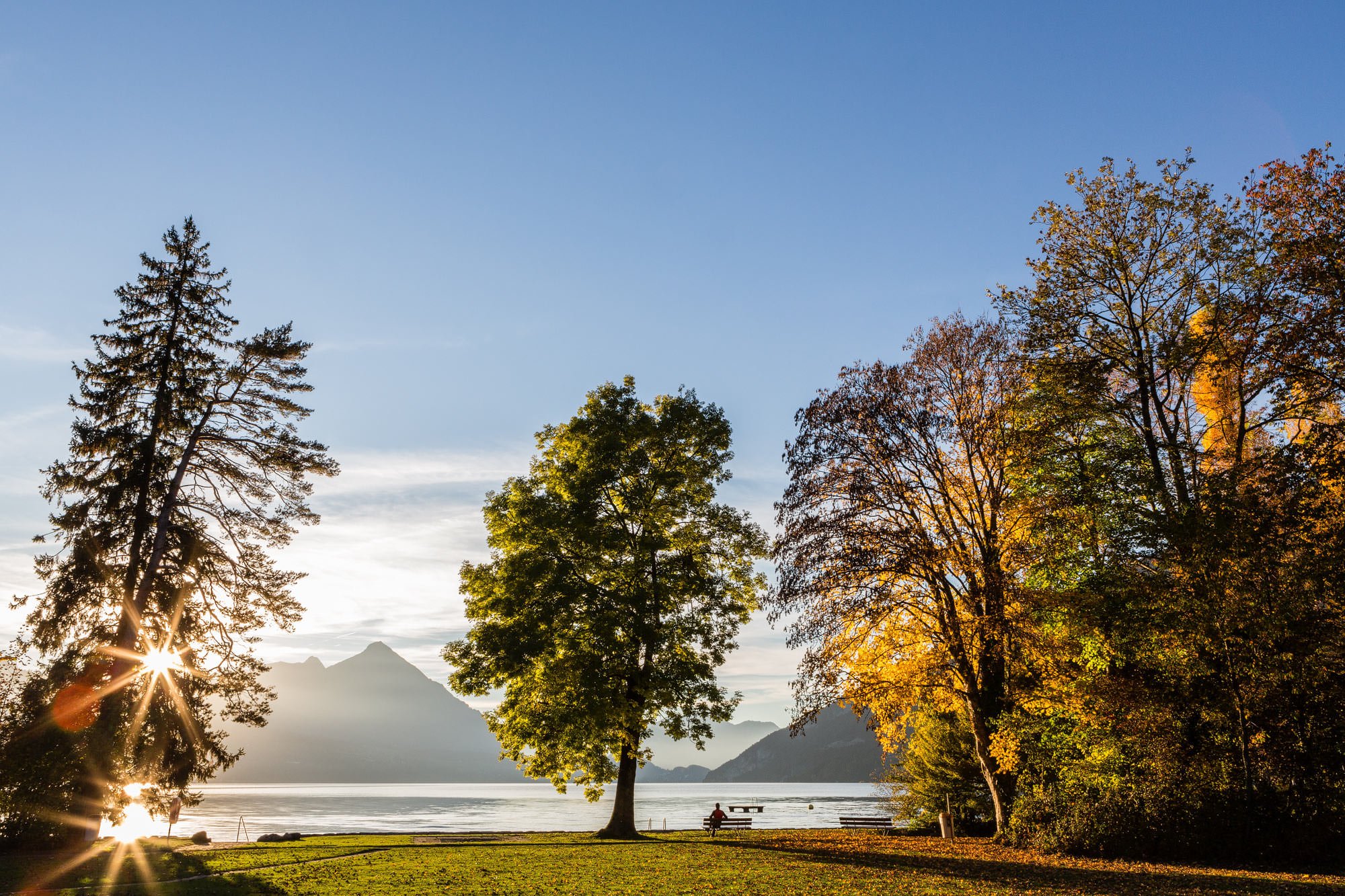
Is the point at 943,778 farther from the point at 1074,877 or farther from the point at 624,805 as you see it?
the point at 1074,877

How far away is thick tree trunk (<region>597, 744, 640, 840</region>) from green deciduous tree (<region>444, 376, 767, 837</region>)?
7cm

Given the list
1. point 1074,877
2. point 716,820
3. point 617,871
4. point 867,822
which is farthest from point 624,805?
point 867,822

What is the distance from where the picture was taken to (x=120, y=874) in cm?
1792

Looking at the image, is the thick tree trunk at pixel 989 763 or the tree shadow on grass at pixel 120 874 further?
the thick tree trunk at pixel 989 763

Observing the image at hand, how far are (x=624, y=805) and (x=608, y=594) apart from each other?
24.8ft

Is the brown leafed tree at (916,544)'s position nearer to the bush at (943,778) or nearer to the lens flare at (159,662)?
the bush at (943,778)

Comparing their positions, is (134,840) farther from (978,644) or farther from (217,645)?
(978,644)

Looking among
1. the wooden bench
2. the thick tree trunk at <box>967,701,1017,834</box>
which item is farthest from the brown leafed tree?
the wooden bench

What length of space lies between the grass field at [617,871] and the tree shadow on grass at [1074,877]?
0.16 feet

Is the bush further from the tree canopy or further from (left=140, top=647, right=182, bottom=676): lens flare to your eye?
(left=140, top=647, right=182, bottom=676): lens flare

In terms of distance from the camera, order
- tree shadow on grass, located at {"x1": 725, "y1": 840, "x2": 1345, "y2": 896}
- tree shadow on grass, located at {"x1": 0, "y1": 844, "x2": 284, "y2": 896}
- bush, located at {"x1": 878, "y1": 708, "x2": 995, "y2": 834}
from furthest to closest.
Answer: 1. bush, located at {"x1": 878, "y1": 708, "x2": 995, "y2": 834}
2. tree shadow on grass, located at {"x1": 0, "y1": 844, "x2": 284, "y2": 896}
3. tree shadow on grass, located at {"x1": 725, "y1": 840, "x2": 1345, "y2": 896}

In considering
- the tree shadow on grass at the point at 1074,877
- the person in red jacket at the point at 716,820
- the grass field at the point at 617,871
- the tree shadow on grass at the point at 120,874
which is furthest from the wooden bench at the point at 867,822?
the tree shadow on grass at the point at 120,874

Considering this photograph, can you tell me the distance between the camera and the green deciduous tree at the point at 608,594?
27422 mm

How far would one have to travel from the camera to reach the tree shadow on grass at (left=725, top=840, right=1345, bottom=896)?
14.6 m
